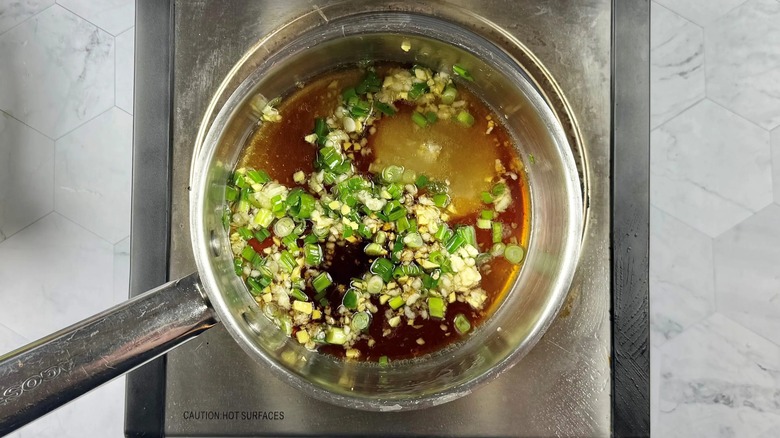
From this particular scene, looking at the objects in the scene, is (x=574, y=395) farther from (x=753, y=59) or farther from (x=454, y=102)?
(x=753, y=59)

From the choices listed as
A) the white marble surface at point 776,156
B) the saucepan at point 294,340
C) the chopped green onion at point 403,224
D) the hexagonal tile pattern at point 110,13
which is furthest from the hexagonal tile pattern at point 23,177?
the white marble surface at point 776,156

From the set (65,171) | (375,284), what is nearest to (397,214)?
(375,284)

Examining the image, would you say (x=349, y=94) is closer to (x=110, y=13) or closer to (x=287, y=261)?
(x=287, y=261)

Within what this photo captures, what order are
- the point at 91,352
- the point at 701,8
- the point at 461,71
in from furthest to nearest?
the point at 701,8, the point at 461,71, the point at 91,352

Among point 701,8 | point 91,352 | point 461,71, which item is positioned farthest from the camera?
point 701,8

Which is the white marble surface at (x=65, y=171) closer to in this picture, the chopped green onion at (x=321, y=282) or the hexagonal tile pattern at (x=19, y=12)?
the hexagonal tile pattern at (x=19, y=12)

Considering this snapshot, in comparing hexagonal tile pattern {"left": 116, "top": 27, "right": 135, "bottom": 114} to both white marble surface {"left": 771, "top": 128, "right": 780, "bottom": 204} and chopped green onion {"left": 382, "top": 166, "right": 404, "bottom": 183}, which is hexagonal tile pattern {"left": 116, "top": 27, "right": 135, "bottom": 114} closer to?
chopped green onion {"left": 382, "top": 166, "right": 404, "bottom": 183}
